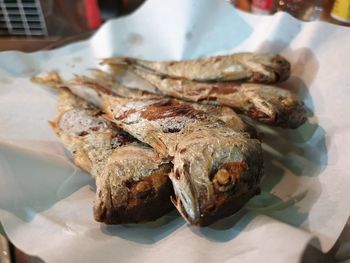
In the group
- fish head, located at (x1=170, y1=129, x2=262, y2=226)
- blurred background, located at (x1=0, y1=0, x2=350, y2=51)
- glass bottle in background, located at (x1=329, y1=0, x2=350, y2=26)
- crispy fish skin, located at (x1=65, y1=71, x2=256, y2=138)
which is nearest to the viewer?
fish head, located at (x1=170, y1=129, x2=262, y2=226)

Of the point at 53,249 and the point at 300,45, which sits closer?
the point at 53,249

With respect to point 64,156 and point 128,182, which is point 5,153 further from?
point 128,182

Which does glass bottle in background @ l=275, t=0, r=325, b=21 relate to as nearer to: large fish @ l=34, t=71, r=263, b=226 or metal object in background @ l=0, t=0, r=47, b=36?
large fish @ l=34, t=71, r=263, b=226

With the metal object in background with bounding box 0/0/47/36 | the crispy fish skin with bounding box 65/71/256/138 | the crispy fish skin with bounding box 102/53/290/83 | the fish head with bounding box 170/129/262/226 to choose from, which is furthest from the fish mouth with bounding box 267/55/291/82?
the metal object in background with bounding box 0/0/47/36

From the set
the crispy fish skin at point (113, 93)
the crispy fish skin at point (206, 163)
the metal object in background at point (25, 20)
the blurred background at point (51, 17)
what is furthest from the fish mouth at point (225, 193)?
the metal object in background at point (25, 20)

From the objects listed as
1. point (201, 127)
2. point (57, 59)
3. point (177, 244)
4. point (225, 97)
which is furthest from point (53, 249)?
point (57, 59)

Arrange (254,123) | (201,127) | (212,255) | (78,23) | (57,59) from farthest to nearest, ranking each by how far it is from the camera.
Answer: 1. (78,23)
2. (57,59)
3. (254,123)
4. (201,127)
5. (212,255)
